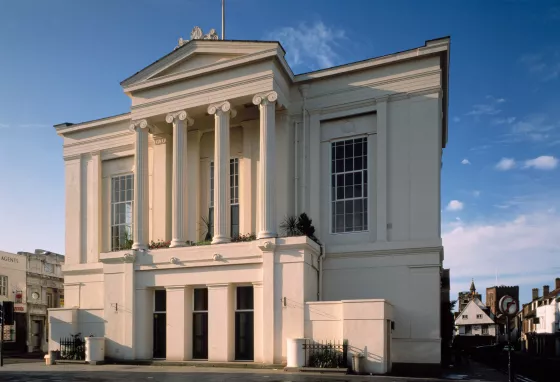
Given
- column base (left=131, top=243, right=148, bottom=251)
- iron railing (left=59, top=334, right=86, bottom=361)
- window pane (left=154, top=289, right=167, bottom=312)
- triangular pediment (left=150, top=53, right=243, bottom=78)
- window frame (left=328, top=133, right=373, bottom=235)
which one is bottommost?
iron railing (left=59, top=334, right=86, bottom=361)

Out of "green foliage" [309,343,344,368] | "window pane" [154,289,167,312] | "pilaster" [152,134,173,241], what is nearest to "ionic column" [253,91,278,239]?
"green foliage" [309,343,344,368]

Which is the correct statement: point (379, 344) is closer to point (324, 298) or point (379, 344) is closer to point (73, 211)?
point (324, 298)

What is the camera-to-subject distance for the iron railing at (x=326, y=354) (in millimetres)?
20359

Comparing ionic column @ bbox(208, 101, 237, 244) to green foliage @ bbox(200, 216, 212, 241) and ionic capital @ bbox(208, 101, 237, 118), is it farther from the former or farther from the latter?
green foliage @ bbox(200, 216, 212, 241)

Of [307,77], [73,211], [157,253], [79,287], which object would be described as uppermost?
[307,77]

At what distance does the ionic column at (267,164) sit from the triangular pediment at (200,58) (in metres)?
2.03

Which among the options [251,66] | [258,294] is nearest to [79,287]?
[258,294]

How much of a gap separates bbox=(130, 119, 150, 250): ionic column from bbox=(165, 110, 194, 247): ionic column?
1367 mm

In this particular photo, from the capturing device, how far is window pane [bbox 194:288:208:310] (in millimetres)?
25016

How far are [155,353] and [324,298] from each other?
8352 mm

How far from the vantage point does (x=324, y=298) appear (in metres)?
24.7

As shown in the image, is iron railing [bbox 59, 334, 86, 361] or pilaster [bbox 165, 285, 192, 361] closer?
pilaster [bbox 165, 285, 192, 361]

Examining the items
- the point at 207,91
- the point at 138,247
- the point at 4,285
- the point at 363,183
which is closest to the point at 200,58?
the point at 207,91

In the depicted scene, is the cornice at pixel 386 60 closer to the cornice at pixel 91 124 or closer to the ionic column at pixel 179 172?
the ionic column at pixel 179 172
